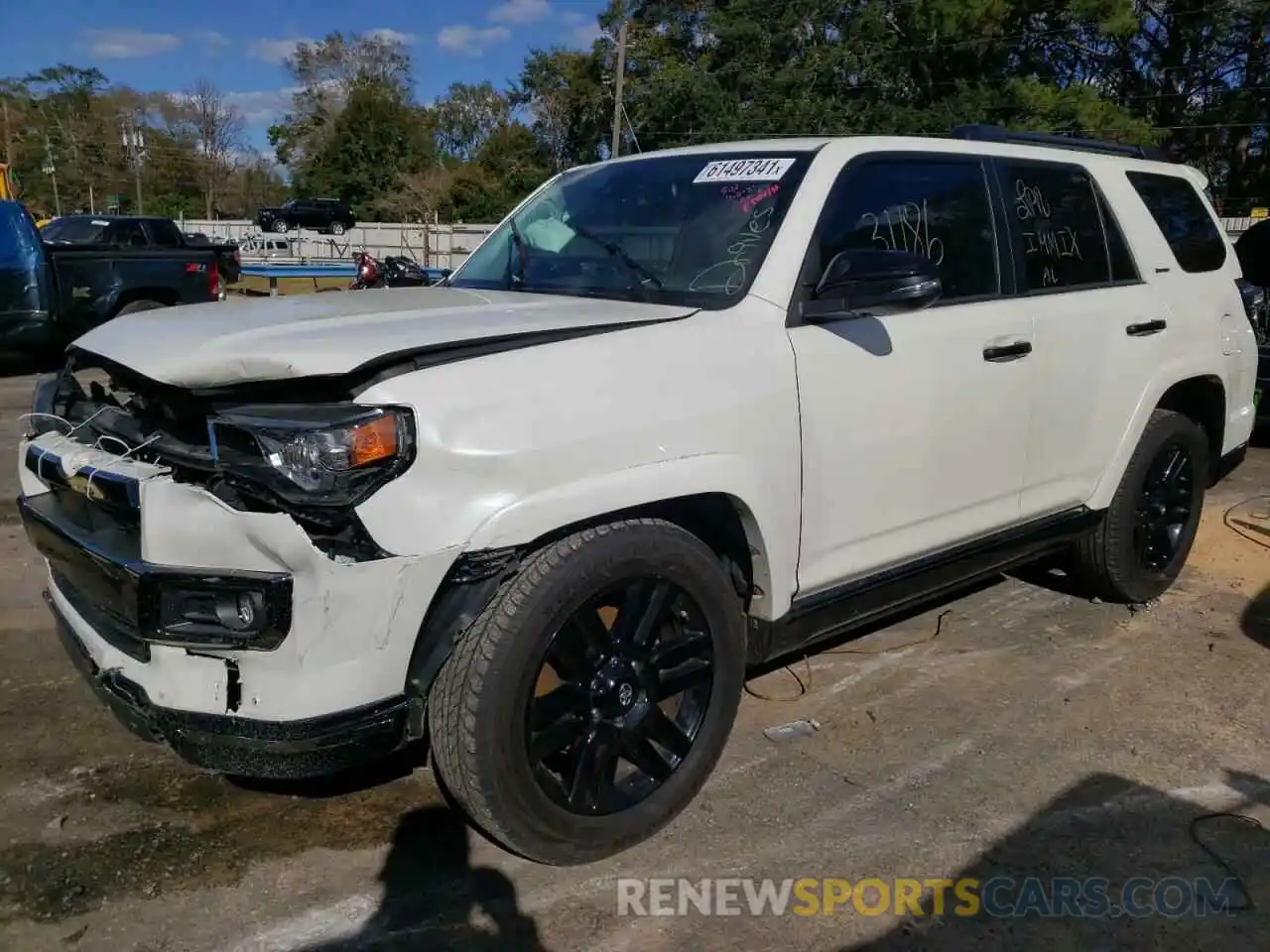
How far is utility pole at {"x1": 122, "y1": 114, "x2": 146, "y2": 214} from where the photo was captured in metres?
65.8

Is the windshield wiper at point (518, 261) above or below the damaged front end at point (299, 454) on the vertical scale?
above

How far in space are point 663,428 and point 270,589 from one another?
100 centimetres

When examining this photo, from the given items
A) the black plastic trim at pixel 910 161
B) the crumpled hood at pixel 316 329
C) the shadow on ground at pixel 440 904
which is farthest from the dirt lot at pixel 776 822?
the black plastic trim at pixel 910 161

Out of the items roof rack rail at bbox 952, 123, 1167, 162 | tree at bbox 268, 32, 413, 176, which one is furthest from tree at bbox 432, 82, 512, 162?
roof rack rail at bbox 952, 123, 1167, 162

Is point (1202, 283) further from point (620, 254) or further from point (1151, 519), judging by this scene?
point (620, 254)

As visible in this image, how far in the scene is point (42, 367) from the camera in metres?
12.0

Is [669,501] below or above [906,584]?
above

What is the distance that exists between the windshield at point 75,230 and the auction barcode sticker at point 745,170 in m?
16.9

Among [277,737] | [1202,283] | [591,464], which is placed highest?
[1202,283]

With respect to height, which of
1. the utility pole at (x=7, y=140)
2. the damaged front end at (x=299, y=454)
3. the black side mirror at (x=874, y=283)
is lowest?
the damaged front end at (x=299, y=454)

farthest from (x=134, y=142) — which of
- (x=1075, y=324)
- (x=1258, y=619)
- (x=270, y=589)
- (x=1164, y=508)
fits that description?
(x=270, y=589)

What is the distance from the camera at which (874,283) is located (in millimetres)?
2877

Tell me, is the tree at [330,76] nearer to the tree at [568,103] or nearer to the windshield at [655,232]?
the tree at [568,103]

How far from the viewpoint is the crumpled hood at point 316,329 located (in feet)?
7.73
